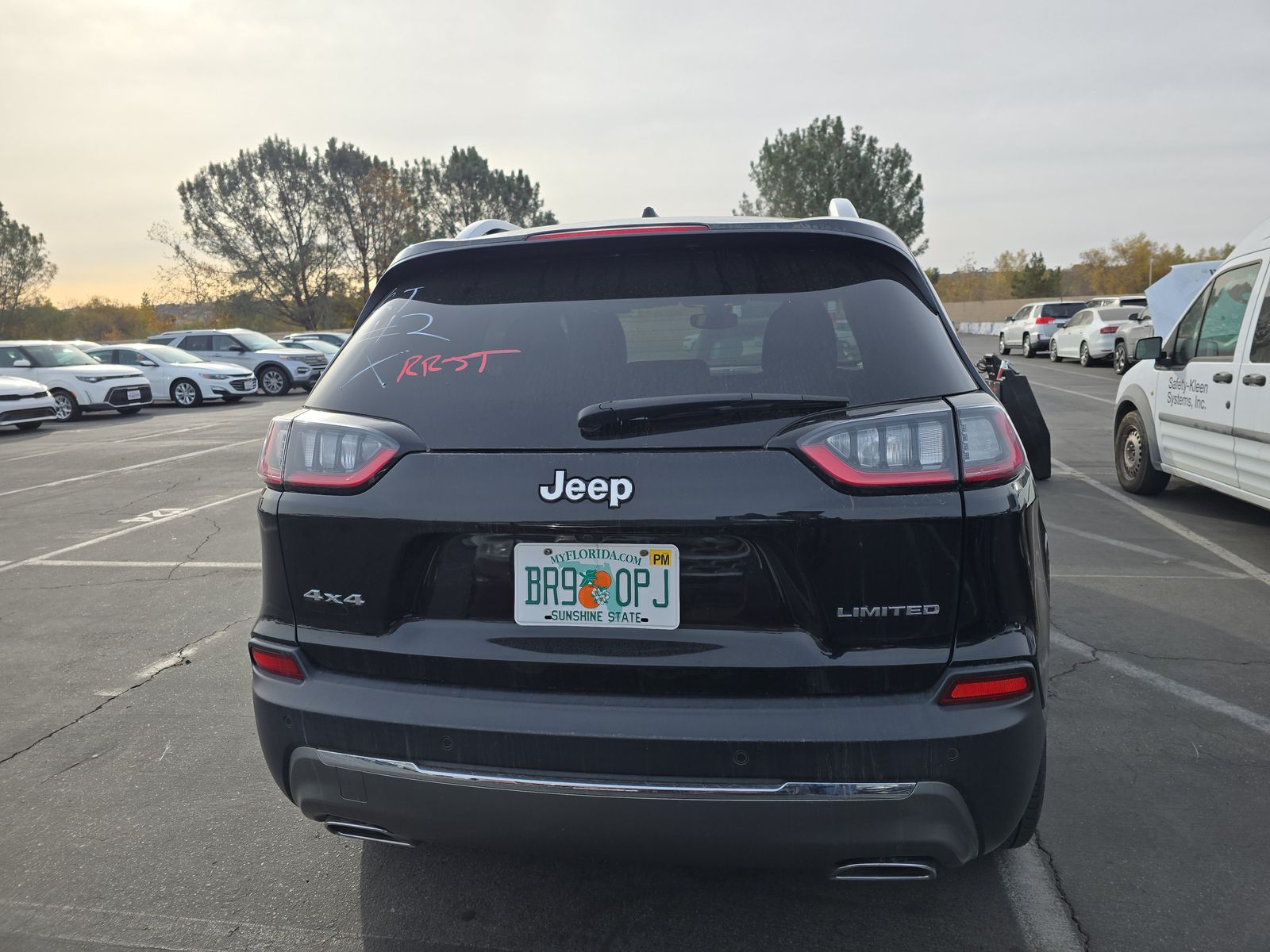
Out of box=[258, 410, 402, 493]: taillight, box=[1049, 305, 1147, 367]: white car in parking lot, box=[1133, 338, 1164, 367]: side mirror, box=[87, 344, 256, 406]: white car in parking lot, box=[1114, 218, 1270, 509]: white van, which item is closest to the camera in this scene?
box=[258, 410, 402, 493]: taillight

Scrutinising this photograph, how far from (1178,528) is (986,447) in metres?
6.09

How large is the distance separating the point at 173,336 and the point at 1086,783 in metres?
28.0

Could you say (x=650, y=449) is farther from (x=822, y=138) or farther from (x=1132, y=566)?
(x=822, y=138)

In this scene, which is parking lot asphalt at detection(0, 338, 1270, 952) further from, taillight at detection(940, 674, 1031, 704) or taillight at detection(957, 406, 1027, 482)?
taillight at detection(957, 406, 1027, 482)

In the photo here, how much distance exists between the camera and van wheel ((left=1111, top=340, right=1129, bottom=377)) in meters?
23.6

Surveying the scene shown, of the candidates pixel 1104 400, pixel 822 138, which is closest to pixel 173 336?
pixel 1104 400

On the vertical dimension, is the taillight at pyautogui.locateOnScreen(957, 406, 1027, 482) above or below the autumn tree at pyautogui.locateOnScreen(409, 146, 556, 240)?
below

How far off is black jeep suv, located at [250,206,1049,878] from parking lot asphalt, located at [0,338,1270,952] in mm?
512

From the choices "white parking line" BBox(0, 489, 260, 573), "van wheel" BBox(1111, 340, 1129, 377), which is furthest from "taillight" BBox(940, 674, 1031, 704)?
"van wheel" BBox(1111, 340, 1129, 377)

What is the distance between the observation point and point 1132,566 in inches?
240

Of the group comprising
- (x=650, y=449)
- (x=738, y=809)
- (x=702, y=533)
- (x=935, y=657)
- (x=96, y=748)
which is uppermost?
(x=650, y=449)

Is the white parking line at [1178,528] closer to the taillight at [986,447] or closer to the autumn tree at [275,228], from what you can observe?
the taillight at [986,447]

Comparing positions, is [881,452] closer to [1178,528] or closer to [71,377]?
[1178,528]

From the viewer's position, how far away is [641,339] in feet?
7.39
